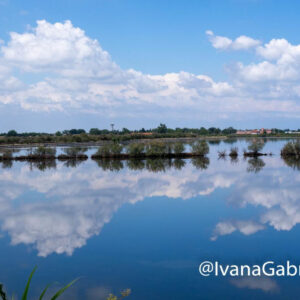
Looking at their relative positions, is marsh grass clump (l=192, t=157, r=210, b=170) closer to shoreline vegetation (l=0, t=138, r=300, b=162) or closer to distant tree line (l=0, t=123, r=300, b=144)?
shoreline vegetation (l=0, t=138, r=300, b=162)

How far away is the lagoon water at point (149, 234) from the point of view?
669 centimetres

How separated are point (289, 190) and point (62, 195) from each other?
11154mm

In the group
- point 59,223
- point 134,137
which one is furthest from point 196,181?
point 134,137

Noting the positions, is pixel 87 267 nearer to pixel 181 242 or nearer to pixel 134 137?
pixel 181 242

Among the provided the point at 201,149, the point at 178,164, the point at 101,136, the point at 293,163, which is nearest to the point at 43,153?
the point at 178,164

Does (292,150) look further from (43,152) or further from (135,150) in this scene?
(43,152)

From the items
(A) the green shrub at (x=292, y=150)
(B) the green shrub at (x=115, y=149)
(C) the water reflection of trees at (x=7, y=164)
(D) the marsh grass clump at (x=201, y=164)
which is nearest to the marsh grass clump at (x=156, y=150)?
(B) the green shrub at (x=115, y=149)

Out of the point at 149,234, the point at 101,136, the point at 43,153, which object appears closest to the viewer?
the point at 149,234

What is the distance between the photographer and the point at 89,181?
20000mm

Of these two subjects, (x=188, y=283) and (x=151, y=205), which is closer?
(x=188, y=283)

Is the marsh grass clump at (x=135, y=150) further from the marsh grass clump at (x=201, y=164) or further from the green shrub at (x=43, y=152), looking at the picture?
the green shrub at (x=43, y=152)

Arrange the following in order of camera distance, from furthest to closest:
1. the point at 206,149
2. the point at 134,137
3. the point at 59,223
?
the point at 134,137 → the point at 206,149 → the point at 59,223

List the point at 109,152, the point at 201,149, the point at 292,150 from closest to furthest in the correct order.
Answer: the point at 109,152
the point at 292,150
the point at 201,149

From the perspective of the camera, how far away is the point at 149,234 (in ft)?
32.4
